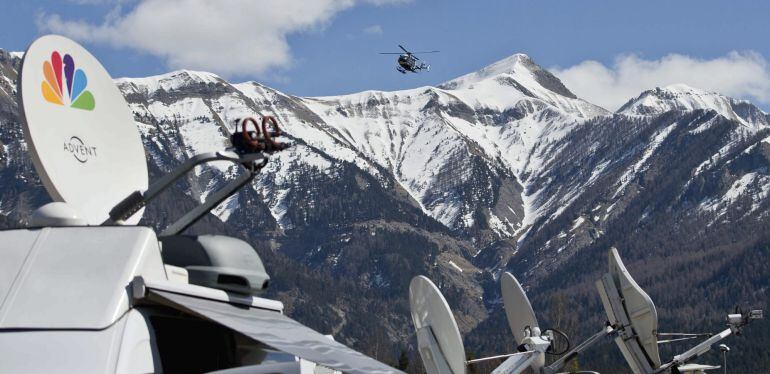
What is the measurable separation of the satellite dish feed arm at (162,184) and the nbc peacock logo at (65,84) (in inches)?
71.9

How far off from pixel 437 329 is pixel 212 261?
15441mm

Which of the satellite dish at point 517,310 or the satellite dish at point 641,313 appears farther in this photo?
the satellite dish at point 517,310

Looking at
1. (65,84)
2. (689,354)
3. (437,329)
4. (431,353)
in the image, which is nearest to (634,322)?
(689,354)

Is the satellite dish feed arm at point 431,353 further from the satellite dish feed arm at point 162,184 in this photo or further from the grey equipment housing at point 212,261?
the grey equipment housing at point 212,261

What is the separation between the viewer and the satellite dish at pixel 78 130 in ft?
45.2

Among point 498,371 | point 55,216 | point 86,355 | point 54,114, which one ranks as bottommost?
point 498,371

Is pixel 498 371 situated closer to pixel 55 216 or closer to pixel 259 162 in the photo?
pixel 259 162

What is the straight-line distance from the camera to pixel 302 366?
1033cm

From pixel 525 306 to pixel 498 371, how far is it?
20.7 feet

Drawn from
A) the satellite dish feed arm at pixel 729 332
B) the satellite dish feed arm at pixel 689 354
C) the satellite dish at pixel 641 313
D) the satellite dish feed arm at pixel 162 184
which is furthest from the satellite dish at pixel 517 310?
the satellite dish feed arm at pixel 162 184

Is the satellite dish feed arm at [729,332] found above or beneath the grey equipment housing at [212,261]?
beneath

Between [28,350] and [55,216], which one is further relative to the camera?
[55,216]

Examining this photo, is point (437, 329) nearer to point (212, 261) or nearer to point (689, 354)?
point (689, 354)

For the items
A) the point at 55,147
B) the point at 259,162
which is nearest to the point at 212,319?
the point at 259,162
